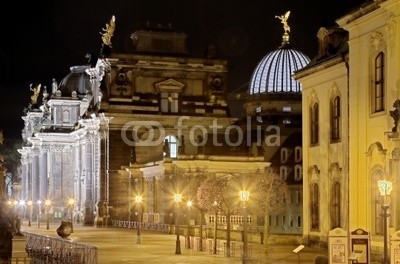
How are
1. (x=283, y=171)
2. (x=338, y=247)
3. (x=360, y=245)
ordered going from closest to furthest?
1. (x=360, y=245)
2. (x=338, y=247)
3. (x=283, y=171)

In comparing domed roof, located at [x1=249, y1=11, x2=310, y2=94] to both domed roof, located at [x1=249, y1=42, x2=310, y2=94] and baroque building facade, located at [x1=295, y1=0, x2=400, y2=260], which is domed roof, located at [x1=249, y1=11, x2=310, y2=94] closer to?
domed roof, located at [x1=249, y1=42, x2=310, y2=94]

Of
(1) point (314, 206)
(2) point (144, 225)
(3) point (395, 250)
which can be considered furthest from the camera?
(2) point (144, 225)

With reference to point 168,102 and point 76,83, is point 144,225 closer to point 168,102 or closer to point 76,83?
point 168,102

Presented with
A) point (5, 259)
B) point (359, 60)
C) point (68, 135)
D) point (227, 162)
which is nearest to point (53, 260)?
point (5, 259)

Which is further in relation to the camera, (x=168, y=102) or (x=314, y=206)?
(x=168, y=102)

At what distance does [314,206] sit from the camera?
186ft

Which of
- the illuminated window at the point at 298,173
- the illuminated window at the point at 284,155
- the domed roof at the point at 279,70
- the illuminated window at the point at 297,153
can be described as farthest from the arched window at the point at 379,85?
the domed roof at the point at 279,70

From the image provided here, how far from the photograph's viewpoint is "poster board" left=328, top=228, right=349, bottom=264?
102 ft

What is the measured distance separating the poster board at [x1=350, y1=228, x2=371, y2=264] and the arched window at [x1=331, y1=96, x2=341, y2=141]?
22070 millimetres

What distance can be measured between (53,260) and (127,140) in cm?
6505

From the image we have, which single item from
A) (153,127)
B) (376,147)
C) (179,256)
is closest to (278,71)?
(153,127)

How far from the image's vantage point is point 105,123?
106625 millimetres

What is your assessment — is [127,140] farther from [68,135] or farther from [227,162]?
[68,135]

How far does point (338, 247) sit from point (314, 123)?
2630cm
